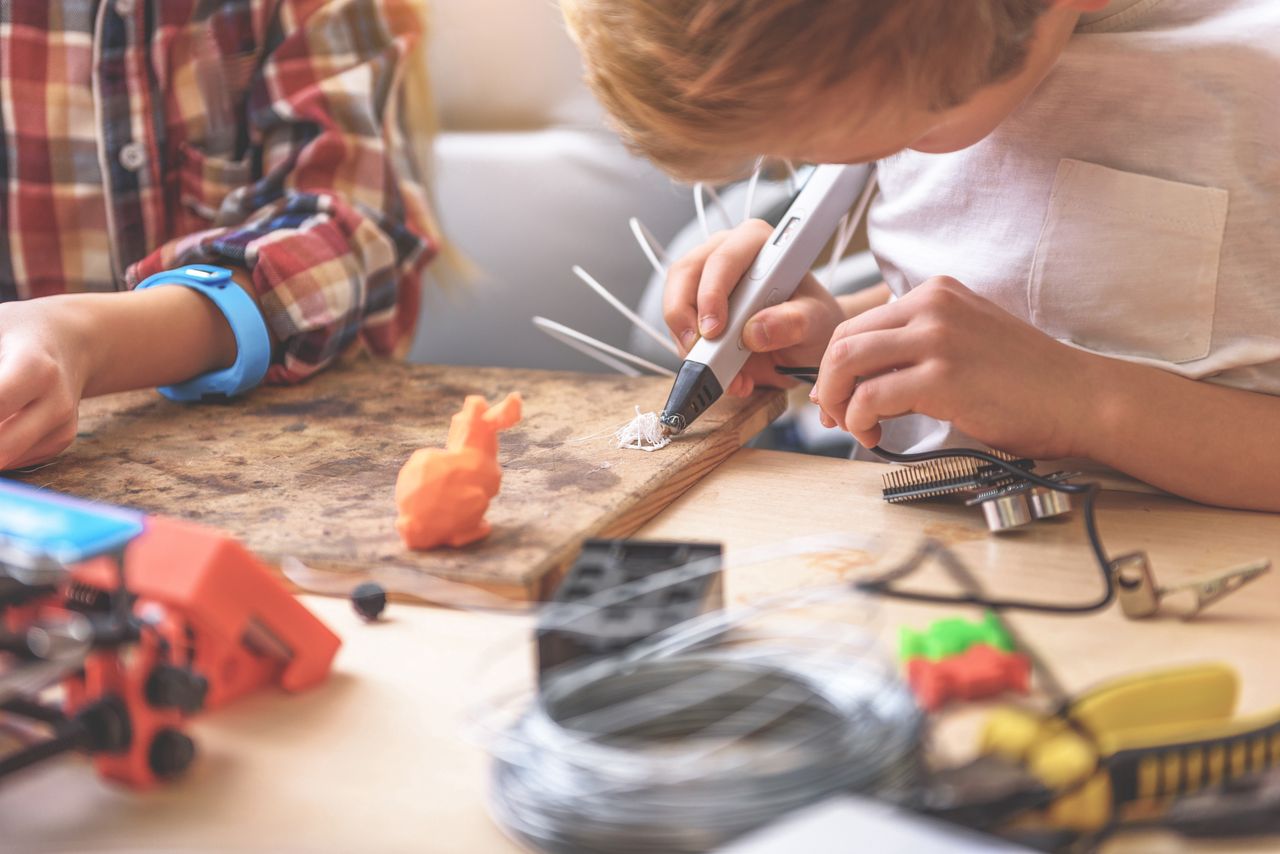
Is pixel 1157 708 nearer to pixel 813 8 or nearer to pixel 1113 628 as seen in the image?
pixel 1113 628

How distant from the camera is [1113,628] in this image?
1.68 feet

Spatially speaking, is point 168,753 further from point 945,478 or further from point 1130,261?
point 1130,261

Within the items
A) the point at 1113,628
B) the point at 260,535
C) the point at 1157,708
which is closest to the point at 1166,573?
the point at 1113,628

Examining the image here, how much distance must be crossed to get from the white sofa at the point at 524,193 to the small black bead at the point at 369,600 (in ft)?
3.23

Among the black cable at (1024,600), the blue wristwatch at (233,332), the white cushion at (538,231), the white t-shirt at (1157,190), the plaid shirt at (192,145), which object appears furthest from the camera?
the white cushion at (538,231)

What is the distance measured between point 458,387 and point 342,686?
454 millimetres

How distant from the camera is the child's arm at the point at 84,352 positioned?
742 millimetres

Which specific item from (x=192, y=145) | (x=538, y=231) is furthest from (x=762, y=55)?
(x=538, y=231)

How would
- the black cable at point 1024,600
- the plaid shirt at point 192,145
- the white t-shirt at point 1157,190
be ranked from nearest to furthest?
the black cable at point 1024,600 < the white t-shirt at point 1157,190 < the plaid shirt at point 192,145

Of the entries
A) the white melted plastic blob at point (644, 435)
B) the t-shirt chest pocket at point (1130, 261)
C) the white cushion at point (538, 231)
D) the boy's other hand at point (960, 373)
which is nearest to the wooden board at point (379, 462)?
the white melted plastic blob at point (644, 435)

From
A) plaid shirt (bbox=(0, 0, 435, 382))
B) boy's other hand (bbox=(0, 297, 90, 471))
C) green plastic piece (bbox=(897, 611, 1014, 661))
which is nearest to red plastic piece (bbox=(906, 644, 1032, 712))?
green plastic piece (bbox=(897, 611, 1014, 661))

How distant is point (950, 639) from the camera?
46 cm

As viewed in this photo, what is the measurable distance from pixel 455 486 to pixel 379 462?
0.18m

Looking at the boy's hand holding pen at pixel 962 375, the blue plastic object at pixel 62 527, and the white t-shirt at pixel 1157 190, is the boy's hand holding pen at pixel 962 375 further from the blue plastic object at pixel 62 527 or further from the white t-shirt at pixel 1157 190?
the blue plastic object at pixel 62 527
